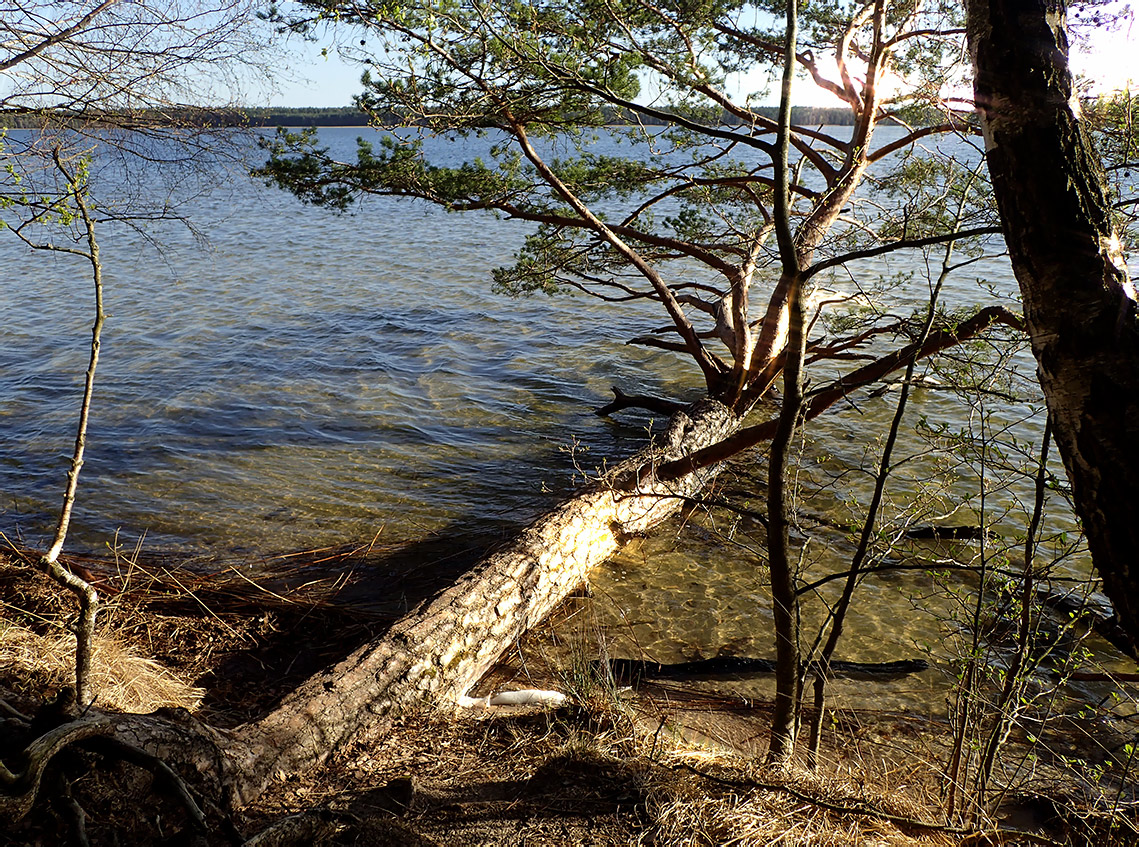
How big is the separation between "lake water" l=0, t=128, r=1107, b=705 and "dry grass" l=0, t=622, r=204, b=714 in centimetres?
231

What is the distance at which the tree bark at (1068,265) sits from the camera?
2.38 metres

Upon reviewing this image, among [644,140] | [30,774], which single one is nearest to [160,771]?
[30,774]

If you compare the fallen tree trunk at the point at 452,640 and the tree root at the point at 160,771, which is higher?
the tree root at the point at 160,771

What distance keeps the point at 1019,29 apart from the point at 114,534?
7.52 meters

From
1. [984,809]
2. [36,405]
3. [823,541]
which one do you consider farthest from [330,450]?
[984,809]

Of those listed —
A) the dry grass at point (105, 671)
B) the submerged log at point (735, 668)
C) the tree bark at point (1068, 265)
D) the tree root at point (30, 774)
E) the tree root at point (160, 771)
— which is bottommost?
the submerged log at point (735, 668)

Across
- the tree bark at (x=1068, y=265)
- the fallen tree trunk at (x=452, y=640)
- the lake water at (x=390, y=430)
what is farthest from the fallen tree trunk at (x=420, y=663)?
the tree bark at (x=1068, y=265)

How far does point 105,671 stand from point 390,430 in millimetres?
5752

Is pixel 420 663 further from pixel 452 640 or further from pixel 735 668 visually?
pixel 735 668

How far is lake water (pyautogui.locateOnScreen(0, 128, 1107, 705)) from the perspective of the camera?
6.37 meters

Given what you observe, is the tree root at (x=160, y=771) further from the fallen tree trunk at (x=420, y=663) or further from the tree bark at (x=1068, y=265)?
the tree bark at (x=1068, y=265)

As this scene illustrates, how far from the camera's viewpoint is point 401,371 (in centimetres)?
1204

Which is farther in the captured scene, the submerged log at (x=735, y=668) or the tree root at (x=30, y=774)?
the submerged log at (x=735, y=668)

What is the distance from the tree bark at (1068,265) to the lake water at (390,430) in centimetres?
106
